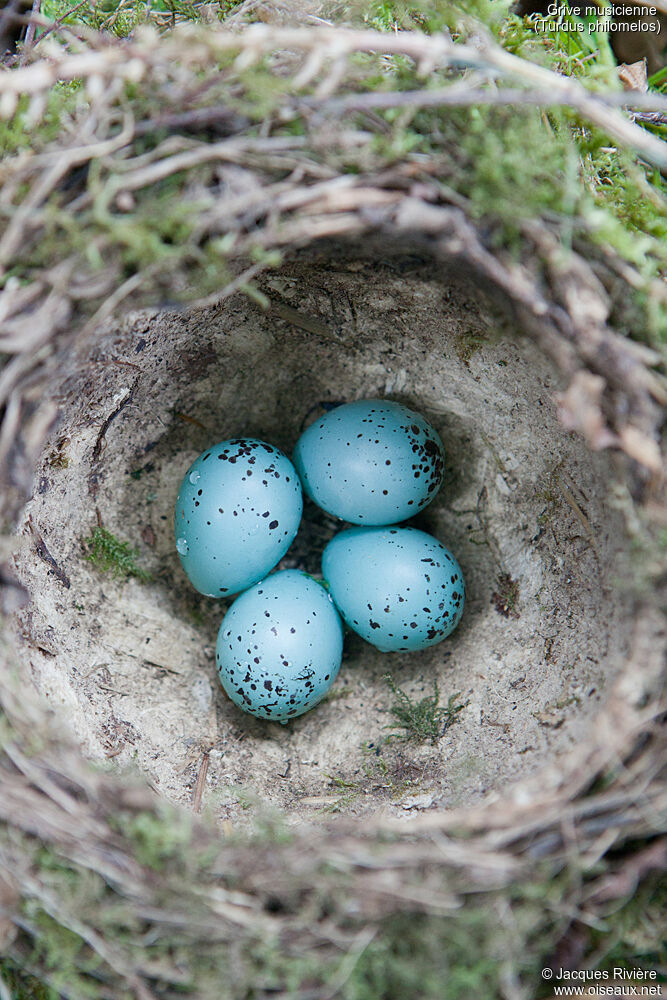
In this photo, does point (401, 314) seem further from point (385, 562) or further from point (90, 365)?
point (90, 365)

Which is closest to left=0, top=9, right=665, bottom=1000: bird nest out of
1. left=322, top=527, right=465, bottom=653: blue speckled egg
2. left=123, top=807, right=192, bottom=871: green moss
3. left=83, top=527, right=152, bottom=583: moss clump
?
left=123, top=807, right=192, bottom=871: green moss

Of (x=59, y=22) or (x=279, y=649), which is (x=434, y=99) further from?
(x=279, y=649)

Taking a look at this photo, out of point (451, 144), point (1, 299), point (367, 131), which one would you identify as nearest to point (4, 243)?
point (1, 299)

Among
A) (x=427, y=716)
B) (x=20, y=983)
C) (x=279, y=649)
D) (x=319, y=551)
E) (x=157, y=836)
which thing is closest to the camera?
(x=157, y=836)

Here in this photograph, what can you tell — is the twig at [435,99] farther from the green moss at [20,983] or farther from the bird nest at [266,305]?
the green moss at [20,983]

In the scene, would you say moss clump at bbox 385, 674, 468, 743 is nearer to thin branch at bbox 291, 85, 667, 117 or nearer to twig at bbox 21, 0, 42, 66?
thin branch at bbox 291, 85, 667, 117

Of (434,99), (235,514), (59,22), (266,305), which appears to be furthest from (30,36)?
(235,514)
